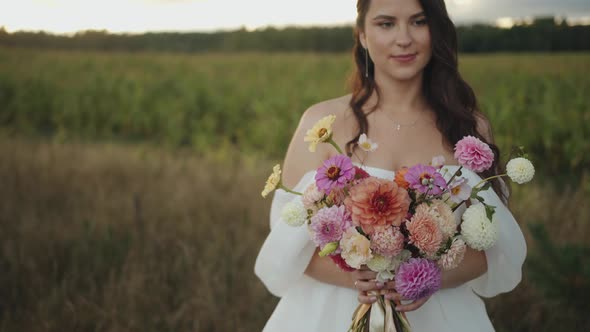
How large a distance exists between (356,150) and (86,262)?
2733 mm

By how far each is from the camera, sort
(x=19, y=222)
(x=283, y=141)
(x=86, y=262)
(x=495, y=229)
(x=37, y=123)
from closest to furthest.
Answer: (x=495, y=229), (x=86, y=262), (x=19, y=222), (x=283, y=141), (x=37, y=123)

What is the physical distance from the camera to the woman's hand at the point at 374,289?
1604 mm

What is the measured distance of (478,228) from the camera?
57.4 inches

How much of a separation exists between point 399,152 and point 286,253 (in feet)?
2.01

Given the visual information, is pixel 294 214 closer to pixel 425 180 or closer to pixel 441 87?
pixel 425 180

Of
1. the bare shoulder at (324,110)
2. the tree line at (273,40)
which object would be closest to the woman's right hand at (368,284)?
the bare shoulder at (324,110)

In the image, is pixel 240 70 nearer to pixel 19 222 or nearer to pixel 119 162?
pixel 119 162

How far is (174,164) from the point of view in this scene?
6520 mm

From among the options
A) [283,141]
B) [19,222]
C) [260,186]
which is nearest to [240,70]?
[283,141]

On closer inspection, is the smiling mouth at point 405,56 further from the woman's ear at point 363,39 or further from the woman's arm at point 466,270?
the woman's arm at point 466,270

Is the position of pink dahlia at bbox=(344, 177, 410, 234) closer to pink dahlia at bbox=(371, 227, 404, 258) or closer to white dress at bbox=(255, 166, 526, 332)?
pink dahlia at bbox=(371, 227, 404, 258)

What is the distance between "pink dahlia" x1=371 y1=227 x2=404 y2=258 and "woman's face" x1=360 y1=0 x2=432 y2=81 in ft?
2.82

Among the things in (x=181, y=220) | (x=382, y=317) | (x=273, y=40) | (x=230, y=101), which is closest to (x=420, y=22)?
(x=382, y=317)

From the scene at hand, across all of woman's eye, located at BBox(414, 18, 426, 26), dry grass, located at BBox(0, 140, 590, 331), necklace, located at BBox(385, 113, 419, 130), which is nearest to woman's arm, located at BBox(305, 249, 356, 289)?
necklace, located at BBox(385, 113, 419, 130)
